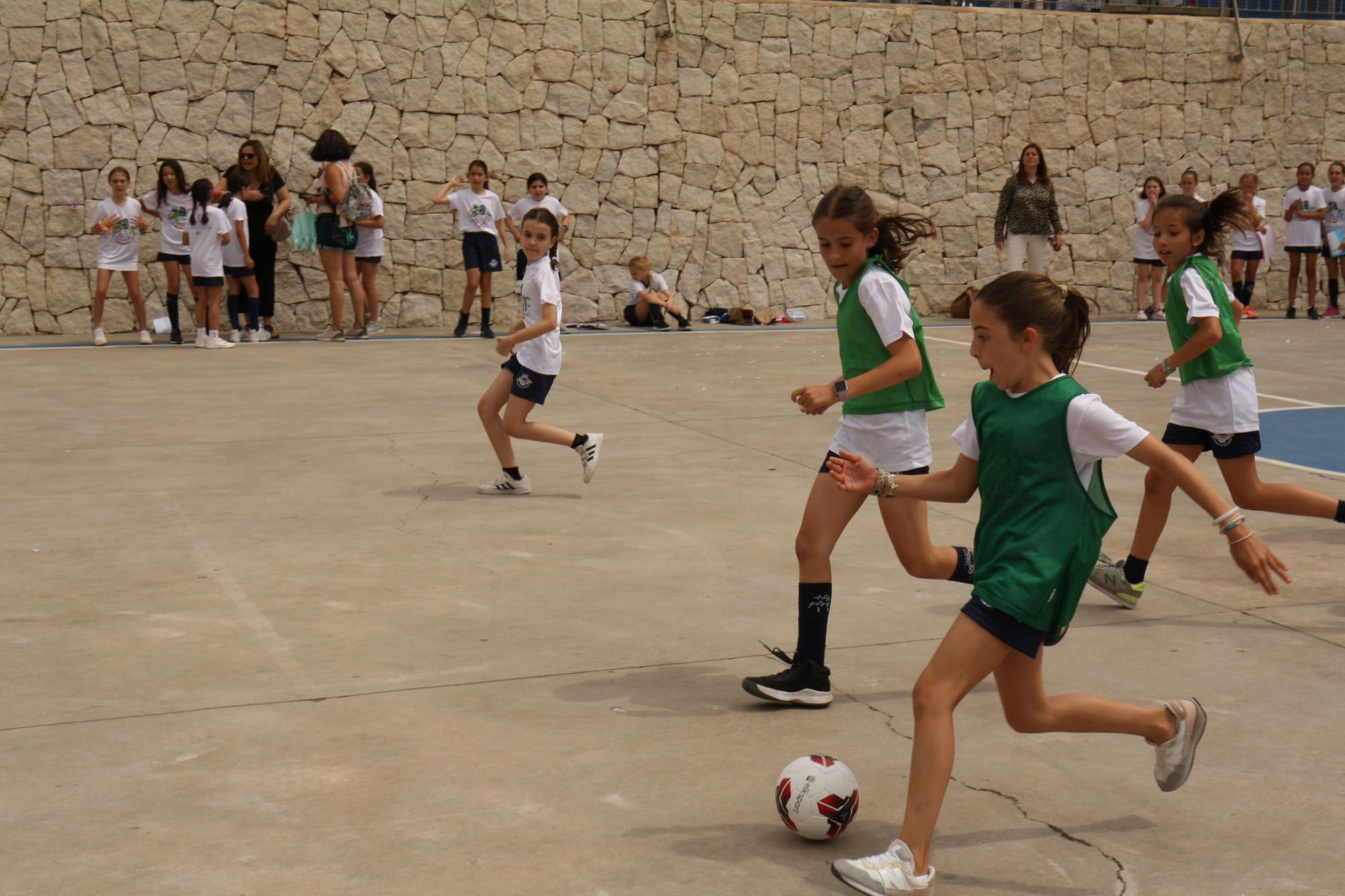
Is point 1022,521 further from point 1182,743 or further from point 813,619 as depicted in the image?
point 813,619

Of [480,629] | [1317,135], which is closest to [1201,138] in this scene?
[1317,135]

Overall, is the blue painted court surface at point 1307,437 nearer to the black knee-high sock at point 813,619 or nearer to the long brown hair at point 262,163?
the black knee-high sock at point 813,619

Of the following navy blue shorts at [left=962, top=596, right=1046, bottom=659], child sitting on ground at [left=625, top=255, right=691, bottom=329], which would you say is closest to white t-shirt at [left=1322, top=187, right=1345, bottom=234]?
child sitting on ground at [left=625, top=255, right=691, bottom=329]

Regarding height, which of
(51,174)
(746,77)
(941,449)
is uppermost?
(746,77)

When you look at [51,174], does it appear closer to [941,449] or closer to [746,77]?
[746,77]

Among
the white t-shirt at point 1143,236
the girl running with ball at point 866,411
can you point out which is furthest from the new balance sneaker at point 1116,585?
the white t-shirt at point 1143,236

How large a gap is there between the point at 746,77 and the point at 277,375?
8482mm

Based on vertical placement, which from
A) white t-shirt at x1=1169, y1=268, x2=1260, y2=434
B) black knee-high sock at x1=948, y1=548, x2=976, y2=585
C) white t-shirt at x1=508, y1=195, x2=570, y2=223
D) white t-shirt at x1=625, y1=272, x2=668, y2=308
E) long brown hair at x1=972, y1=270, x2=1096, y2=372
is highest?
white t-shirt at x1=508, y1=195, x2=570, y2=223

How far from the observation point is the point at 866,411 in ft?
15.6

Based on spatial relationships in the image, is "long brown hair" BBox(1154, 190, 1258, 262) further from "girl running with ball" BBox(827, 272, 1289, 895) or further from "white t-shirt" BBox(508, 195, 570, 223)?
"white t-shirt" BBox(508, 195, 570, 223)

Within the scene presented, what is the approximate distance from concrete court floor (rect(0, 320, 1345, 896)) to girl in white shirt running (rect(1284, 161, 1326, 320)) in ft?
42.4

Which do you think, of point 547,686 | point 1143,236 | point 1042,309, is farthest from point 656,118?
point 1042,309

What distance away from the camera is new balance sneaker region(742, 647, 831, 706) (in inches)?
181

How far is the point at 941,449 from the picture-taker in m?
9.31
